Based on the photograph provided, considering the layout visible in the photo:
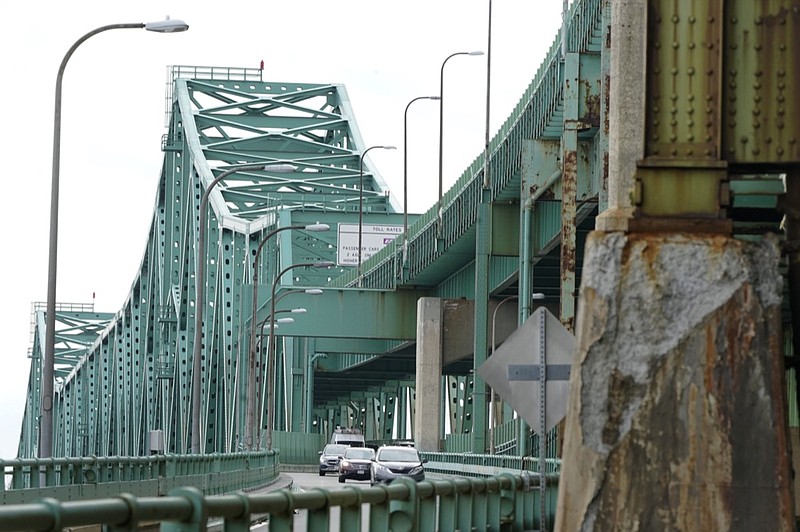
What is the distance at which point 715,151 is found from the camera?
40.2ft

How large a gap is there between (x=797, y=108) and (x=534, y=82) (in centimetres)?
3375

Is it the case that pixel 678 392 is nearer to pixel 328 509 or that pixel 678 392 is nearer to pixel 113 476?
pixel 328 509

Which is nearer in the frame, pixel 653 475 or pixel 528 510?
pixel 653 475

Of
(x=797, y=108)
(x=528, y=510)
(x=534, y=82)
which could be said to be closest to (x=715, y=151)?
(x=797, y=108)

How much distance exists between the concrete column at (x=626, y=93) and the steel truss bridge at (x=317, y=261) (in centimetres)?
1078

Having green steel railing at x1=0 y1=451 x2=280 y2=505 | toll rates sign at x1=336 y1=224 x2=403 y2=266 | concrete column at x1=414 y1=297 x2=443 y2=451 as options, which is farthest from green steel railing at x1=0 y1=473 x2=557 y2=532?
toll rates sign at x1=336 y1=224 x2=403 y2=266

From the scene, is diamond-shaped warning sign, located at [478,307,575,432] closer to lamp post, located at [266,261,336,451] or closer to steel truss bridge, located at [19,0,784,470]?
steel truss bridge, located at [19,0,784,470]

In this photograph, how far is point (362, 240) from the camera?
97812mm

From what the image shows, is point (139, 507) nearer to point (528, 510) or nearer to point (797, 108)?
point (797, 108)

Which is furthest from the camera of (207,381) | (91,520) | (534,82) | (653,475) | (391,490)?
(207,381)

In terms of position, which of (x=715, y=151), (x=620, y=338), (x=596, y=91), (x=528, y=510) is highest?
(x=596, y=91)

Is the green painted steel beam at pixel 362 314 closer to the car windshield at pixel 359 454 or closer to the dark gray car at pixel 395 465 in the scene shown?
the car windshield at pixel 359 454

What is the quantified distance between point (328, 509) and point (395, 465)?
36.2 metres

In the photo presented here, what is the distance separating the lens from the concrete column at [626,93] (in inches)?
524
